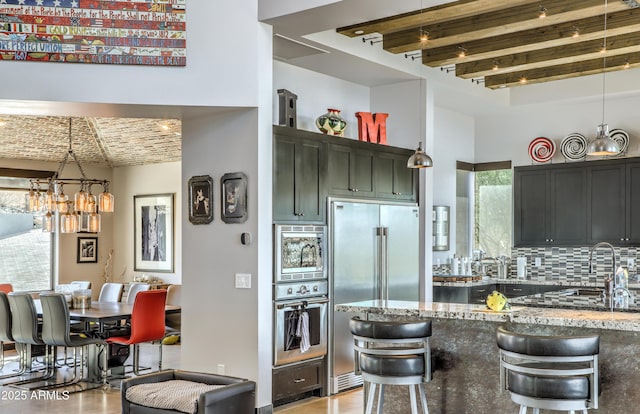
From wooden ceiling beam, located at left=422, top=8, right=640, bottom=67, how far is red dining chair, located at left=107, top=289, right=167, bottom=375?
3850 mm

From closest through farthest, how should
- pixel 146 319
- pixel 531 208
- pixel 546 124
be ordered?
pixel 146 319, pixel 531 208, pixel 546 124

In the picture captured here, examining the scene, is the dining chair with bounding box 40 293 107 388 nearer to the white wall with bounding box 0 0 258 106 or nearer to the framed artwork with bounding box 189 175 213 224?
the framed artwork with bounding box 189 175 213 224

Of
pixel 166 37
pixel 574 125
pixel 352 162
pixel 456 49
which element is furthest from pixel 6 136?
pixel 574 125

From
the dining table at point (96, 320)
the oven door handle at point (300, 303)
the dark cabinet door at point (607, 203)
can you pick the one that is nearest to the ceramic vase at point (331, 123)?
the oven door handle at point (300, 303)

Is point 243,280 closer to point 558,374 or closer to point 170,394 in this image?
point 170,394

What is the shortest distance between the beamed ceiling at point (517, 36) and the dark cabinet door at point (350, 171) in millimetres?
1108

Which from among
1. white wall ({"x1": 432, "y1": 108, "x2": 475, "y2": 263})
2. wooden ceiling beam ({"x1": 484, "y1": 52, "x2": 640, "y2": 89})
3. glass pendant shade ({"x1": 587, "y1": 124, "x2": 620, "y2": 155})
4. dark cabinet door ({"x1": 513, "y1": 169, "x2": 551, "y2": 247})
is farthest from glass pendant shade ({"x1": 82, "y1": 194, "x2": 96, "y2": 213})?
glass pendant shade ({"x1": 587, "y1": 124, "x2": 620, "y2": 155})

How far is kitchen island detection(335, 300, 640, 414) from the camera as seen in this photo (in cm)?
399

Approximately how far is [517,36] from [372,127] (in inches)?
68.1

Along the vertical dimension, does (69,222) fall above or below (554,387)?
above

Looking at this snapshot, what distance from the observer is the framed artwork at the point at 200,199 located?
6281 mm

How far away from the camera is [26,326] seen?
295 inches

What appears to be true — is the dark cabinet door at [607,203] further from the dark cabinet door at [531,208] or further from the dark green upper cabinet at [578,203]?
the dark cabinet door at [531,208]

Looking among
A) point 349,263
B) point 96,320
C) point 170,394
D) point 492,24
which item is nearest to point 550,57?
point 492,24
